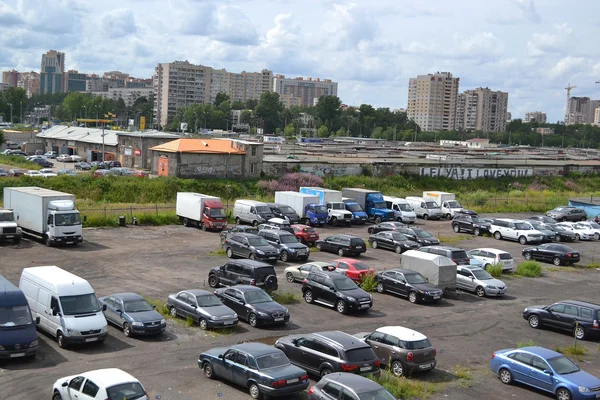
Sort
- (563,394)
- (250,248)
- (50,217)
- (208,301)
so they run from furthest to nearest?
(50,217), (250,248), (208,301), (563,394)

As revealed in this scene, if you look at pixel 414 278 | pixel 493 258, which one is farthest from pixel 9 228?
pixel 493 258

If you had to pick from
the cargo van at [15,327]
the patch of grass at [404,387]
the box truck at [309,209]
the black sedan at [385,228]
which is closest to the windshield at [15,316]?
the cargo van at [15,327]

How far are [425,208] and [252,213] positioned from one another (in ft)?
52.1

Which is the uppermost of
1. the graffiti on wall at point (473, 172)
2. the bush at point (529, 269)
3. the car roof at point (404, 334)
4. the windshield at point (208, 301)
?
the graffiti on wall at point (473, 172)

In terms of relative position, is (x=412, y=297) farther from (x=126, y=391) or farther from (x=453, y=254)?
(x=126, y=391)

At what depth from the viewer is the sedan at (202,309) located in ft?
70.6

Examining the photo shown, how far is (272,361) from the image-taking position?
16.5 meters

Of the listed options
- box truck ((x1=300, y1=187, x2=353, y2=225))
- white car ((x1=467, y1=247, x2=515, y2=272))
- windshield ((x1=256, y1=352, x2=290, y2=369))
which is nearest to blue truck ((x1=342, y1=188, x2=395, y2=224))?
box truck ((x1=300, y1=187, x2=353, y2=225))

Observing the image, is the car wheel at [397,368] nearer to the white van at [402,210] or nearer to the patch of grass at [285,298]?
the patch of grass at [285,298]

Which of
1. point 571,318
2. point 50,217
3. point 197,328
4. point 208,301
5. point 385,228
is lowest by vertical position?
point 197,328

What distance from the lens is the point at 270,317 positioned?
22094 millimetres

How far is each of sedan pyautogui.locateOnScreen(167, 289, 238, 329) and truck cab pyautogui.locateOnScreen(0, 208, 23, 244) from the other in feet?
47.8

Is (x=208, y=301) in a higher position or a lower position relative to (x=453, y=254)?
lower

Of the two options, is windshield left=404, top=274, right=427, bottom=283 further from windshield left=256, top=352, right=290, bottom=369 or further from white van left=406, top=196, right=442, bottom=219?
white van left=406, top=196, right=442, bottom=219
